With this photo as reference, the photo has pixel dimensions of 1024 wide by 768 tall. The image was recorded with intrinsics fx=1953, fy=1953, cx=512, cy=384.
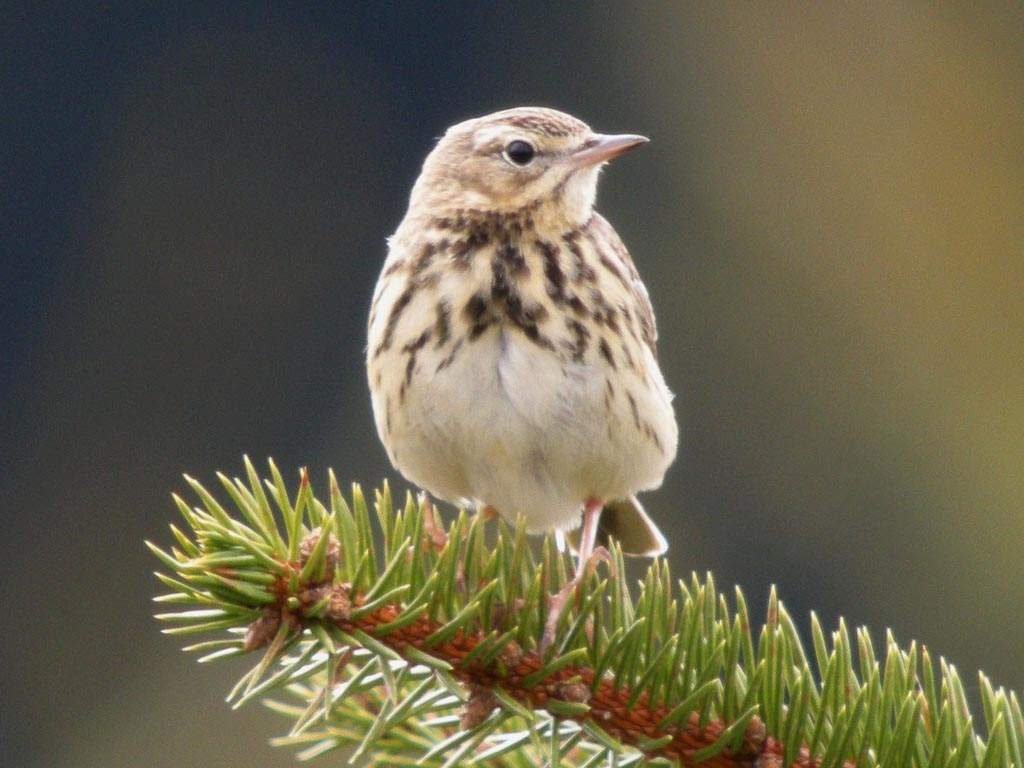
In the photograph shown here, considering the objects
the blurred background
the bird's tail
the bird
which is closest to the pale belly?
the bird

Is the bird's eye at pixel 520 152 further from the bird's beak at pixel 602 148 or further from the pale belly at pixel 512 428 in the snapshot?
the pale belly at pixel 512 428

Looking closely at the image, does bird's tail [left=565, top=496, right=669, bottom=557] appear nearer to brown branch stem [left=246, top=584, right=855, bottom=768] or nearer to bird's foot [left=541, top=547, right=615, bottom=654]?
bird's foot [left=541, top=547, right=615, bottom=654]

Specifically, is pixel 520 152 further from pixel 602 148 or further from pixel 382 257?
pixel 382 257

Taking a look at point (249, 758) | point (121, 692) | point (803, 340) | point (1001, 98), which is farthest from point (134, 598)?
point (1001, 98)

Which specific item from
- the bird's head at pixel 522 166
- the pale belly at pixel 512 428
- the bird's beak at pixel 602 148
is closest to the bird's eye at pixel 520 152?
the bird's head at pixel 522 166

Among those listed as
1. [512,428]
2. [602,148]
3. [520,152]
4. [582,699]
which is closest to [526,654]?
[582,699]
